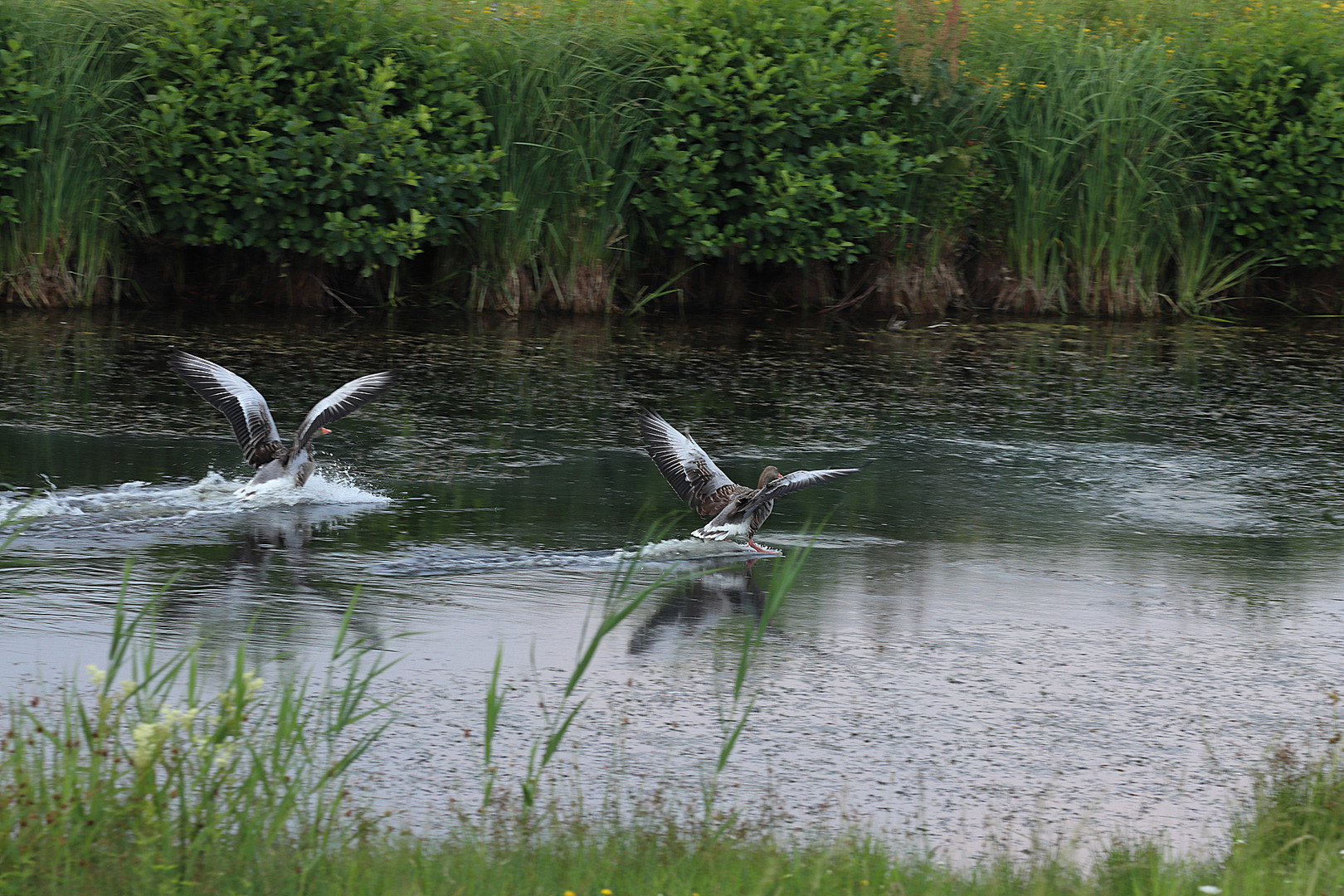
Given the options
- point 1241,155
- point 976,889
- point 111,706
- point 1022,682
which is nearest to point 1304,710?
point 1022,682

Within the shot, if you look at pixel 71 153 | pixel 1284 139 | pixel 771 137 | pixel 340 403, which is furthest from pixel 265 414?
pixel 1284 139

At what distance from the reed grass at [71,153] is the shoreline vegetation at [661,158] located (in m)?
0.03

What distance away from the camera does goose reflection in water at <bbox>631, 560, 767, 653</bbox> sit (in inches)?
259

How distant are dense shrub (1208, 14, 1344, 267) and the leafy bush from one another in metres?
3.02

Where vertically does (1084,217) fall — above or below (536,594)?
above

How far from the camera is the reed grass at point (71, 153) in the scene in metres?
13.1

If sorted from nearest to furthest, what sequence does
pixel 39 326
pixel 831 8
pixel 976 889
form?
1. pixel 976 889
2. pixel 39 326
3. pixel 831 8

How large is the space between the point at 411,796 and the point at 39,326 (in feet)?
30.5

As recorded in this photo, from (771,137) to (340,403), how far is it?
6.23 m

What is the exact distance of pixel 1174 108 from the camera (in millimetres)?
14484

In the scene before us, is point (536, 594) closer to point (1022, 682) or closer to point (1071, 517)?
point (1022, 682)

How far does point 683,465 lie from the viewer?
8.10m

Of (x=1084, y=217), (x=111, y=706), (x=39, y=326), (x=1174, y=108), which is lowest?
(x=111, y=706)

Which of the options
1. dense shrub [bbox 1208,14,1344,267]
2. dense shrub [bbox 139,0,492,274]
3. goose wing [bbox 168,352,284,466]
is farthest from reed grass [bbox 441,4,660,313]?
dense shrub [bbox 1208,14,1344,267]
